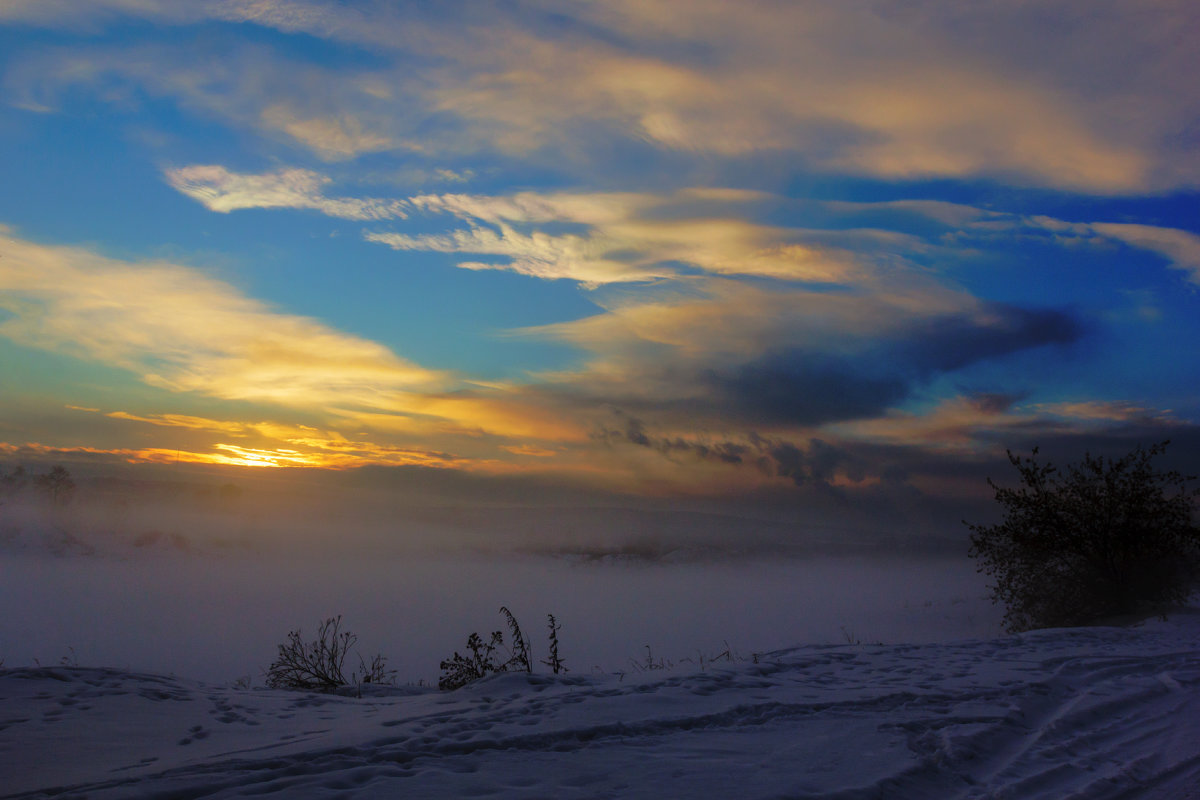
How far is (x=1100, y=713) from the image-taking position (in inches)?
317

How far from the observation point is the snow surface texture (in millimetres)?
5504

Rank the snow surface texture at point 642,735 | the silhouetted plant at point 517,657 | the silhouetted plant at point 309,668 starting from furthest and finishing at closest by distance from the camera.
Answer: the silhouetted plant at point 309,668 < the silhouetted plant at point 517,657 < the snow surface texture at point 642,735

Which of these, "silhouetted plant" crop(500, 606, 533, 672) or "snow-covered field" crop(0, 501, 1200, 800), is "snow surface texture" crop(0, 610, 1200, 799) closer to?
"snow-covered field" crop(0, 501, 1200, 800)

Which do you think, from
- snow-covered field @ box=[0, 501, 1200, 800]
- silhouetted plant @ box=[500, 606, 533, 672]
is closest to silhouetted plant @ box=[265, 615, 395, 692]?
snow-covered field @ box=[0, 501, 1200, 800]

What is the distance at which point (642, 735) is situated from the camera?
6898 millimetres

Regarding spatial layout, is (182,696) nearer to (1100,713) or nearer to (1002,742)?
(1002,742)

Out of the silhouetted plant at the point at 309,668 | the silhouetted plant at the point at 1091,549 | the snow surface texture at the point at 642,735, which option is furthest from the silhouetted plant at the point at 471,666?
the silhouetted plant at the point at 1091,549

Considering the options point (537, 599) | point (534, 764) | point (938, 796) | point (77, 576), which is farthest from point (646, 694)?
point (77, 576)

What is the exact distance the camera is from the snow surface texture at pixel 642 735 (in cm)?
550

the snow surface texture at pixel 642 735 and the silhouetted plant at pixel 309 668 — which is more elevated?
the snow surface texture at pixel 642 735

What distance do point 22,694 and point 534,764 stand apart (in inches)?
269

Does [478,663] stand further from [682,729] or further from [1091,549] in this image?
[1091,549]

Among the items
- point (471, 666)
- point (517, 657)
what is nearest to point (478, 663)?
point (471, 666)

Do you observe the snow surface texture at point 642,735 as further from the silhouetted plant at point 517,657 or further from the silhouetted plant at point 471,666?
the silhouetted plant at point 517,657
